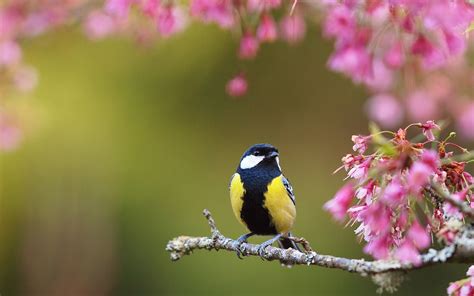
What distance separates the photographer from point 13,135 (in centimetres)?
558

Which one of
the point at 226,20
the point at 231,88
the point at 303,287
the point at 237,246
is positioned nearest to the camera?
the point at 237,246

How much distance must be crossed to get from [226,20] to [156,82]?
563 centimetres

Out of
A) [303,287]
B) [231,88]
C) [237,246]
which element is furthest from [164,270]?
[237,246]

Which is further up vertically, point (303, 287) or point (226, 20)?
point (303, 287)

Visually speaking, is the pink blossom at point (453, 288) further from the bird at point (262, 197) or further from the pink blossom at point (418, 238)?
the bird at point (262, 197)

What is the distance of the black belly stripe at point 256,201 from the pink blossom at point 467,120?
231 centimetres

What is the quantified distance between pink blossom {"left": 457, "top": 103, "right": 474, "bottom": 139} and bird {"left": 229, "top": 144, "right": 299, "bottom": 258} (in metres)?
2.20

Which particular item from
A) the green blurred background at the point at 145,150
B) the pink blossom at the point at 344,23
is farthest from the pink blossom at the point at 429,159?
the green blurred background at the point at 145,150

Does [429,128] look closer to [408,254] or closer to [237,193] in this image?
[408,254]

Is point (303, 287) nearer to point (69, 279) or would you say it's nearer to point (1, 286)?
point (69, 279)

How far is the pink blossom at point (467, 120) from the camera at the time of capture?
5.53 metres

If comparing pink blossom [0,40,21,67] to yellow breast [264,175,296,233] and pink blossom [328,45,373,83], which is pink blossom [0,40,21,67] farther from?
pink blossom [328,45,373,83]

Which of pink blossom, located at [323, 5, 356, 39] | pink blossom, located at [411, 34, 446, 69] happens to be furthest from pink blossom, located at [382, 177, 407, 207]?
pink blossom, located at [323, 5, 356, 39]

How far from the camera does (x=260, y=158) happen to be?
3.77 meters
